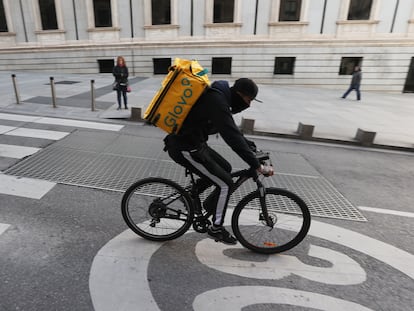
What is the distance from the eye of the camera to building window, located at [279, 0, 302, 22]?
59.3 feet

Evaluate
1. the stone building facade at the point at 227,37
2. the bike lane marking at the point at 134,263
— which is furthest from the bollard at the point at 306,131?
the stone building facade at the point at 227,37

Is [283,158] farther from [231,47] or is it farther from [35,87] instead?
[231,47]

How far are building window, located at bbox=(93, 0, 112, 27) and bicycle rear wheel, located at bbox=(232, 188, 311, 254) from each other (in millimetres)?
19988

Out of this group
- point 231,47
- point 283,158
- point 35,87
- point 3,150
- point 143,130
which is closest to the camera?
point 3,150

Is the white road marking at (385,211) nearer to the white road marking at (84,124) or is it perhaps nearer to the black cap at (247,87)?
the black cap at (247,87)

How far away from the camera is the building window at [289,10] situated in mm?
18062

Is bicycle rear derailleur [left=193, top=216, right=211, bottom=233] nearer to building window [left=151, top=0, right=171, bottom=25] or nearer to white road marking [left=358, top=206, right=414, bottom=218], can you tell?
white road marking [left=358, top=206, right=414, bottom=218]

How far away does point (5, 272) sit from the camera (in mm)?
2777

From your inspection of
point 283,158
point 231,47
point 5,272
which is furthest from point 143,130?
point 231,47

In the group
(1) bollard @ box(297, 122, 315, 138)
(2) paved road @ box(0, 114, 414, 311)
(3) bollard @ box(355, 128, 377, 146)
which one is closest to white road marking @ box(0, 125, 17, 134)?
(2) paved road @ box(0, 114, 414, 311)

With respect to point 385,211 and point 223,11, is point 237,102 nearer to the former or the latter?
point 385,211

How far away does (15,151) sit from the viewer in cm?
589

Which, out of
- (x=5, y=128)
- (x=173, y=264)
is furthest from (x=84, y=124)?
(x=173, y=264)

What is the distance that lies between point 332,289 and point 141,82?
16.6 metres
